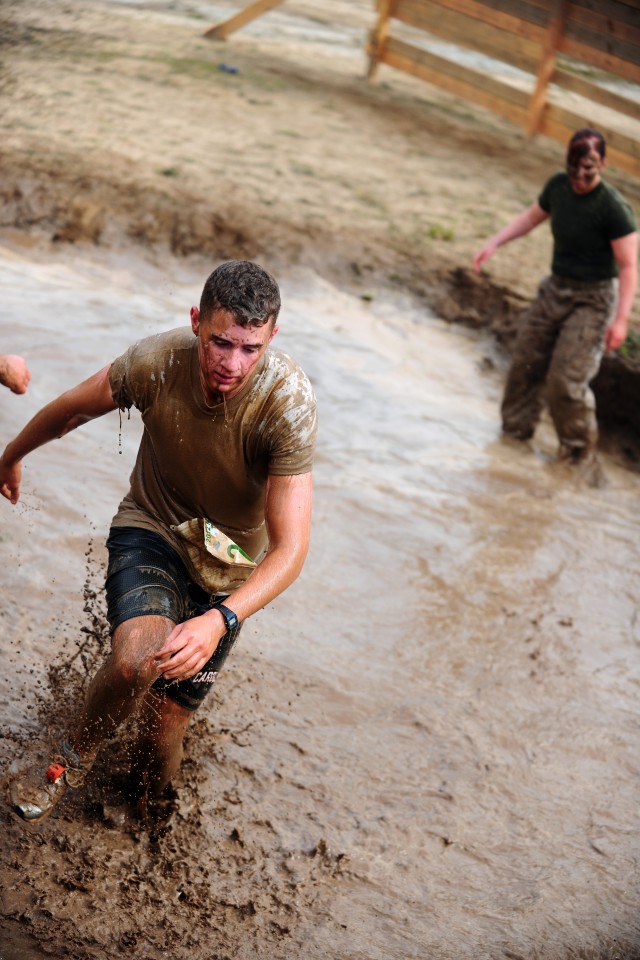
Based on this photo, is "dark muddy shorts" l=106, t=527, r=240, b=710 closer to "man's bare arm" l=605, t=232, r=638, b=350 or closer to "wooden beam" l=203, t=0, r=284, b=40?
"man's bare arm" l=605, t=232, r=638, b=350

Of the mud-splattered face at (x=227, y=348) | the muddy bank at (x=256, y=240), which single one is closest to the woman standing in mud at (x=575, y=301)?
the muddy bank at (x=256, y=240)

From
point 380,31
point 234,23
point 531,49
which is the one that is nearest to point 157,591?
point 531,49

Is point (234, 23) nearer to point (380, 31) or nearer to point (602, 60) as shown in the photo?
point (380, 31)

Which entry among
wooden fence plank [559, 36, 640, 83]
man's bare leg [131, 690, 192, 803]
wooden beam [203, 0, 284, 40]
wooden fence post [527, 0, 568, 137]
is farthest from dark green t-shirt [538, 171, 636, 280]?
wooden beam [203, 0, 284, 40]

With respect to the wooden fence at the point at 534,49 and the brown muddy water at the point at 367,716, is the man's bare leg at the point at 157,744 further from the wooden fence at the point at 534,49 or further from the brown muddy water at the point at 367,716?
the wooden fence at the point at 534,49

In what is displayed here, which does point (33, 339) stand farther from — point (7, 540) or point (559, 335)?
point (559, 335)

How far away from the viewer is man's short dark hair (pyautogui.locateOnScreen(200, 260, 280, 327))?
3.31 metres

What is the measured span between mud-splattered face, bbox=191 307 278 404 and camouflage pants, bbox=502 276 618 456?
4.50 meters

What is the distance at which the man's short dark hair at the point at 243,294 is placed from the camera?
331cm

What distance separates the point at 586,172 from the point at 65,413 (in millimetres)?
4487

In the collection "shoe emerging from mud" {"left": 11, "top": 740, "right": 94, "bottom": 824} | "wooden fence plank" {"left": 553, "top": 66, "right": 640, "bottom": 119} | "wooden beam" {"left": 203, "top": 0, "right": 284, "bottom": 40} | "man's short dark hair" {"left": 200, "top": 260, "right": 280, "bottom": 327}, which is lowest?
"shoe emerging from mud" {"left": 11, "top": 740, "right": 94, "bottom": 824}

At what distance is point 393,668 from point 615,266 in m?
3.52

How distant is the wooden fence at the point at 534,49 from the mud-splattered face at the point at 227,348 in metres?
9.56

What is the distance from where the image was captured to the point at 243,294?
10.9ft
